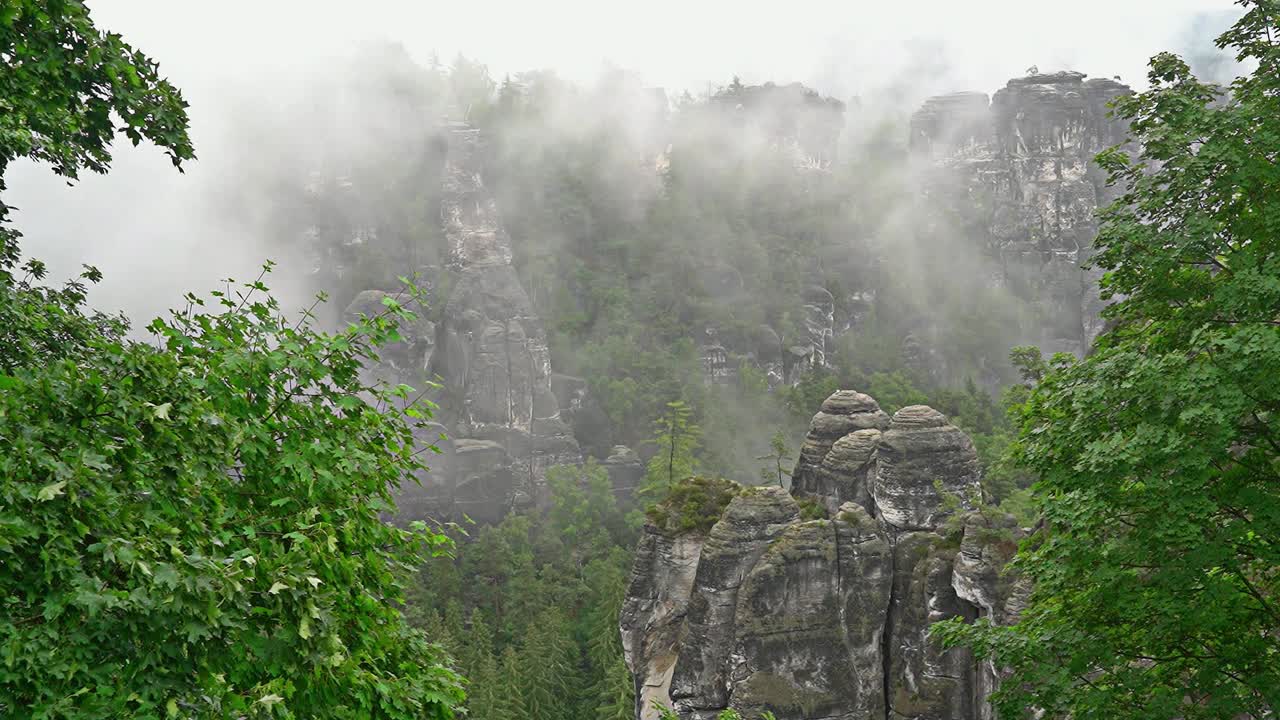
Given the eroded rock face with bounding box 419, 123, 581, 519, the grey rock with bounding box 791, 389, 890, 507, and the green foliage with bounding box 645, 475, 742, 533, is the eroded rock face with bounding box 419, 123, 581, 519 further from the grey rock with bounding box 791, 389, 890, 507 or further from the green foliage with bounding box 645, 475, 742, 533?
the green foliage with bounding box 645, 475, 742, 533

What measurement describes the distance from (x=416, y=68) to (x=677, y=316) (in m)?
49.8

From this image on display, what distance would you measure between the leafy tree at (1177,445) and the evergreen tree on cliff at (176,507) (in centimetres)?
704

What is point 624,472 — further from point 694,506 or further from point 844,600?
point 844,600

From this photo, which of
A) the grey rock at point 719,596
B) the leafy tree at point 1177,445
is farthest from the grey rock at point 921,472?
the leafy tree at point 1177,445

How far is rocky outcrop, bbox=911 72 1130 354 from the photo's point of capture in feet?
361

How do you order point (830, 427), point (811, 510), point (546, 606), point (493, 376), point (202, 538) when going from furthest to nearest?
point (493, 376) < point (546, 606) < point (830, 427) < point (811, 510) < point (202, 538)

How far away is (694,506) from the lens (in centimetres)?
3197

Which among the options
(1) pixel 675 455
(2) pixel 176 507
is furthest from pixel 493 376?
(2) pixel 176 507

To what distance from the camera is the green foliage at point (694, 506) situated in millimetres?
31538

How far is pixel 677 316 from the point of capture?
105 metres

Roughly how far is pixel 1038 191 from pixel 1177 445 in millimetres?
116685

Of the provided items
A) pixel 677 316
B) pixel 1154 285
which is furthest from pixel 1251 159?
pixel 677 316

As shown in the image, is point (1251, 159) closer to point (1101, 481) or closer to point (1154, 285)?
point (1154, 285)

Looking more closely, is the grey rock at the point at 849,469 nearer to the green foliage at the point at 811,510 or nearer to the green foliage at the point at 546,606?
the green foliage at the point at 811,510
